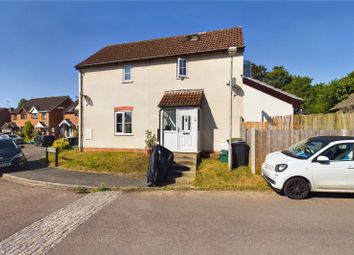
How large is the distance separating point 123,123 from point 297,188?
439 inches

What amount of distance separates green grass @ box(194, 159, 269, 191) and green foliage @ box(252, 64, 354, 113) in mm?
25271

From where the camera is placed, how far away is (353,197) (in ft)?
22.8

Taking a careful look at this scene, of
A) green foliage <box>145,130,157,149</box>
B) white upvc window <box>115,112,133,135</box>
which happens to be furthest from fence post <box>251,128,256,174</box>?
white upvc window <box>115,112,133,135</box>

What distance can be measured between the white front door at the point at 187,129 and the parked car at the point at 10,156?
7964 mm

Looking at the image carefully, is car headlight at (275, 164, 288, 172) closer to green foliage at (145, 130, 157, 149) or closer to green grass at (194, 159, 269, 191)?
green grass at (194, 159, 269, 191)

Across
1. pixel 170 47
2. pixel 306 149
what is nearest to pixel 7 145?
pixel 170 47

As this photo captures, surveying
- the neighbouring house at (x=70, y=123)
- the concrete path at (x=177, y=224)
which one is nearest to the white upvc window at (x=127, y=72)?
the concrete path at (x=177, y=224)

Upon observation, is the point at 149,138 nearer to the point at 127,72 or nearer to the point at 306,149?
the point at 127,72

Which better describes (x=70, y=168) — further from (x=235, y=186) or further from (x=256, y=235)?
(x=256, y=235)

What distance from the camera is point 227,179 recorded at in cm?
902

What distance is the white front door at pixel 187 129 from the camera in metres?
12.6

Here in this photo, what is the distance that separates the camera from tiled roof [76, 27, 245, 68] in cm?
1381

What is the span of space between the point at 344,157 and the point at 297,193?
1726mm

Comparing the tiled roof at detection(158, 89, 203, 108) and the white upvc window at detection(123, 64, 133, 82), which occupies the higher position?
the white upvc window at detection(123, 64, 133, 82)
